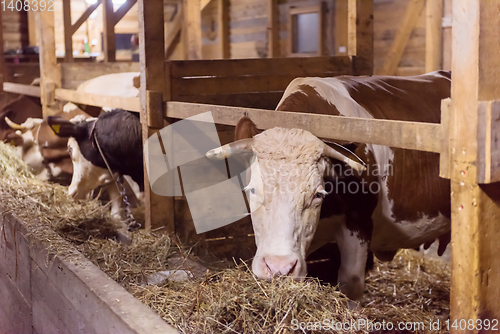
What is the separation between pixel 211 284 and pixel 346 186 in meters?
0.87

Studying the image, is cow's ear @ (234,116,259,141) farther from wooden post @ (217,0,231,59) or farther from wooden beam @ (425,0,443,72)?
wooden post @ (217,0,231,59)

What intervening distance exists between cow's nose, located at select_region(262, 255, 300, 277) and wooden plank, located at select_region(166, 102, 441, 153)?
20.2 inches

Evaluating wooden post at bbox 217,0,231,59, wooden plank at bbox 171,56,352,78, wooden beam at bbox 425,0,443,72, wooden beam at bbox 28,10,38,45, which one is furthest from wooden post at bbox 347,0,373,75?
wooden beam at bbox 28,10,38,45

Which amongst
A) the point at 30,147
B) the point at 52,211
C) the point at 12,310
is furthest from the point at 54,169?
the point at 12,310

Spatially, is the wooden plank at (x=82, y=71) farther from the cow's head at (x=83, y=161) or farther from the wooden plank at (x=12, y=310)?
the wooden plank at (x=12, y=310)

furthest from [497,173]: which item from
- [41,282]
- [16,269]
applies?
[16,269]

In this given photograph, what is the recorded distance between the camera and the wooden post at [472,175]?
4.88 feet

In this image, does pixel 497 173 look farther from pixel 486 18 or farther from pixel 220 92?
pixel 220 92

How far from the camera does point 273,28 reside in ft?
27.9

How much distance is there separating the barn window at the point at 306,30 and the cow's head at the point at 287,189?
5572 millimetres

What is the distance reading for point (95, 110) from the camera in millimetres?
5402

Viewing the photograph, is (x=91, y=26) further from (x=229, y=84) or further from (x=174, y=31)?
(x=229, y=84)

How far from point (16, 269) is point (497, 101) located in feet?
9.17

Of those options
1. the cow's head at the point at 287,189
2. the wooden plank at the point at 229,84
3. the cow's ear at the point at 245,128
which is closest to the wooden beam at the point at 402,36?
the wooden plank at the point at 229,84
